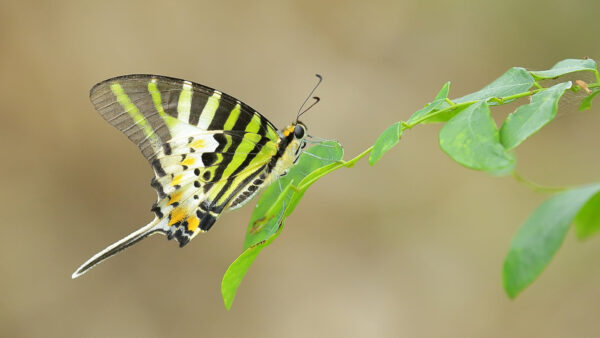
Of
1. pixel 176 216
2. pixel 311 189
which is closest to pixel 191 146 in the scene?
pixel 176 216

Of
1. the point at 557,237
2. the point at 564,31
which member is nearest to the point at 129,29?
the point at 564,31

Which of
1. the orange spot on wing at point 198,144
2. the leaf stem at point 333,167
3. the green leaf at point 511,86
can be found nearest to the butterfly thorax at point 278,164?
the orange spot on wing at point 198,144

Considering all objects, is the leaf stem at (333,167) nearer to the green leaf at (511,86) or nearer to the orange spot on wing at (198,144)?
the green leaf at (511,86)

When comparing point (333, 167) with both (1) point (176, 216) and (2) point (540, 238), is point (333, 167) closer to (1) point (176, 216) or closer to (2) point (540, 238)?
(2) point (540, 238)

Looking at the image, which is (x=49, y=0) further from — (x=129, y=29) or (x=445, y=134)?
(x=445, y=134)

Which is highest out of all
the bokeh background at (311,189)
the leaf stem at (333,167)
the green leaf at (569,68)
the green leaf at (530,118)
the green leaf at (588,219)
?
the green leaf at (569,68)

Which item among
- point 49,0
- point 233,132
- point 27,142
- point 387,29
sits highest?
point 387,29

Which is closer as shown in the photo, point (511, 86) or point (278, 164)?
point (511, 86)
